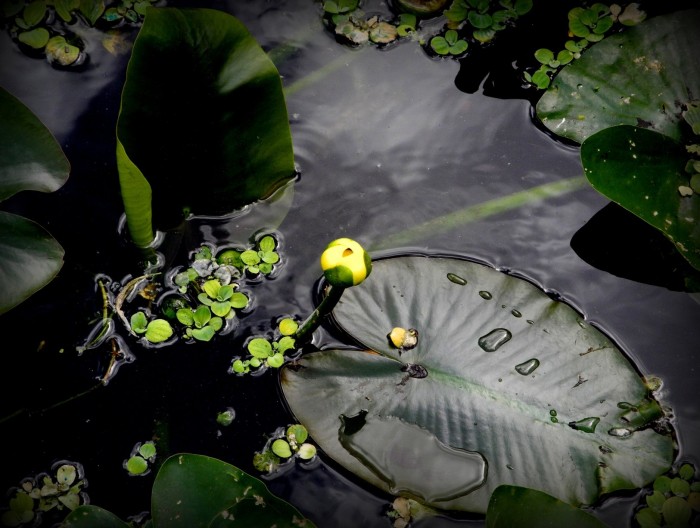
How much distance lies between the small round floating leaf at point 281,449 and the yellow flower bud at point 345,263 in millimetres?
530

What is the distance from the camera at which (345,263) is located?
3.59 feet

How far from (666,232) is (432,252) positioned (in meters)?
0.62

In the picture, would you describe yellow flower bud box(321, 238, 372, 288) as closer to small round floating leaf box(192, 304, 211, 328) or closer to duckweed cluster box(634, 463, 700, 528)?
small round floating leaf box(192, 304, 211, 328)

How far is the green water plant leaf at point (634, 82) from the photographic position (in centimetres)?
158

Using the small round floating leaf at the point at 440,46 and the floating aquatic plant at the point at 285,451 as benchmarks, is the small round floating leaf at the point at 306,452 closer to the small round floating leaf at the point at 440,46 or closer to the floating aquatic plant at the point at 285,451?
the floating aquatic plant at the point at 285,451

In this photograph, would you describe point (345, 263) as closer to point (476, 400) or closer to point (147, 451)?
point (476, 400)

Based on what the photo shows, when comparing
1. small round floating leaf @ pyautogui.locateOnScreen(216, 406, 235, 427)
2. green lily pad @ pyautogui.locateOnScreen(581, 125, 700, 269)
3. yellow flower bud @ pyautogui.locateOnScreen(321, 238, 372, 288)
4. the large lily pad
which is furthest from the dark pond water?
yellow flower bud @ pyautogui.locateOnScreen(321, 238, 372, 288)

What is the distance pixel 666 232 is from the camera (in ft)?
4.63

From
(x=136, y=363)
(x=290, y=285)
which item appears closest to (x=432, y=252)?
(x=290, y=285)

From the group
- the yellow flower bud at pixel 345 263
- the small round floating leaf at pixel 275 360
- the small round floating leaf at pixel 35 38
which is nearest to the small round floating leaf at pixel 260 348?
the small round floating leaf at pixel 275 360

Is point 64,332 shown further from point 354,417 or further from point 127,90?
point 354,417

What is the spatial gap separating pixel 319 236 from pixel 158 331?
0.54m

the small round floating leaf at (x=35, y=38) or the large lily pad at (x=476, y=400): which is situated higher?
the small round floating leaf at (x=35, y=38)

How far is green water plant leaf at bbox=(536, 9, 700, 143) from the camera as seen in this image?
1.58 metres
